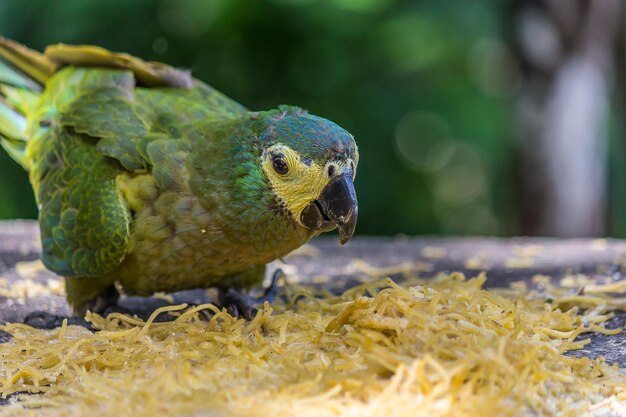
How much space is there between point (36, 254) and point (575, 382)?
11.3ft

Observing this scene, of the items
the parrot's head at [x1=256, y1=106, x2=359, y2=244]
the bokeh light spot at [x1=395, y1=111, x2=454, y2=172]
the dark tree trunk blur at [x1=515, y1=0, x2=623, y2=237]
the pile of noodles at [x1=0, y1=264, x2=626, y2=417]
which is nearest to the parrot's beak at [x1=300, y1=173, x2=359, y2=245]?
the parrot's head at [x1=256, y1=106, x2=359, y2=244]

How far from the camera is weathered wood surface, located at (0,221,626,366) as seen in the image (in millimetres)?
3994

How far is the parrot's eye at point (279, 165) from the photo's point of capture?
2.94m

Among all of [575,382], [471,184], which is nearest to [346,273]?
[575,382]

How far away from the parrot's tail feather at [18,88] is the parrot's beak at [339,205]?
1869mm

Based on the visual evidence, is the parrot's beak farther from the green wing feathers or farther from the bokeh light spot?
the bokeh light spot

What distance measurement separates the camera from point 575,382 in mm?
2441

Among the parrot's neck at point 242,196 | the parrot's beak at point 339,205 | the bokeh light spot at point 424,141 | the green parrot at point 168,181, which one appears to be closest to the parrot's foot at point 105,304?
the green parrot at point 168,181

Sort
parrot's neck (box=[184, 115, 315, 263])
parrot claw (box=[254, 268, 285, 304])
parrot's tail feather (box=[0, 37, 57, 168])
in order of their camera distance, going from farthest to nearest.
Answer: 1. parrot's tail feather (box=[0, 37, 57, 168])
2. parrot claw (box=[254, 268, 285, 304])
3. parrot's neck (box=[184, 115, 315, 263])

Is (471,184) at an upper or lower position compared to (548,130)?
lower

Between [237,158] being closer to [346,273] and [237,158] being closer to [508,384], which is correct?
[508,384]

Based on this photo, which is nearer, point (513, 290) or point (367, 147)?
point (513, 290)

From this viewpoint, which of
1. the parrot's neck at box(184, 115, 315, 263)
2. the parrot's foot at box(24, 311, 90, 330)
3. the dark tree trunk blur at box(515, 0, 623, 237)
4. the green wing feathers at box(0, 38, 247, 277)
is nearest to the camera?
the parrot's neck at box(184, 115, 315, 263)

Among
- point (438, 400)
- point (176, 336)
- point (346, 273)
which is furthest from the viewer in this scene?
point (346, 273)
